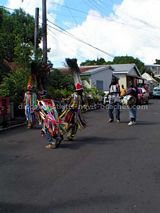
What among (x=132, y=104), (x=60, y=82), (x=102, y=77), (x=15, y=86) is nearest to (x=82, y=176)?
(x=132, y=104)

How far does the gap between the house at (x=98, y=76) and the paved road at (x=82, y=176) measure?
2720 cm

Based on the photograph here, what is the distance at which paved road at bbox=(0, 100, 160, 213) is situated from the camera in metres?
5.71

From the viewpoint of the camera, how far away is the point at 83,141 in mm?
11547

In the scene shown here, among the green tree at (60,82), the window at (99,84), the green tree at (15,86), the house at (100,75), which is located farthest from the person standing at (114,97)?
the window at (99,84)

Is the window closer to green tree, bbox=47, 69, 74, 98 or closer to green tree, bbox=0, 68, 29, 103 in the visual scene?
green tree, bbox=47, 69, 74, 98

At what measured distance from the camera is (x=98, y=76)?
1614 inches

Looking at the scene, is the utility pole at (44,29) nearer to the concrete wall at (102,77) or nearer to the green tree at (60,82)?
the green tree at (60,82)

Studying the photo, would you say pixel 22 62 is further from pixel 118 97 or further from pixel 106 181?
pixel 106 181

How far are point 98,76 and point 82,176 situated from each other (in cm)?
3400

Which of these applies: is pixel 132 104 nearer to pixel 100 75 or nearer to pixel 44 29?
pixel 44 29

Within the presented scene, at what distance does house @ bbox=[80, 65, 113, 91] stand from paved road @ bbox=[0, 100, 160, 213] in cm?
2720

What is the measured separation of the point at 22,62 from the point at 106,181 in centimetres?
1370

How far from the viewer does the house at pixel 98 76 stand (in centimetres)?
3909

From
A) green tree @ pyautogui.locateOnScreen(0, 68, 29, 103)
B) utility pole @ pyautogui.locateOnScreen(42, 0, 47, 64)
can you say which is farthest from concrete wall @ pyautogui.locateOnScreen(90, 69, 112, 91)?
green tree @ pyautogui.locateOnScreen(0, 68, 29, 103)
